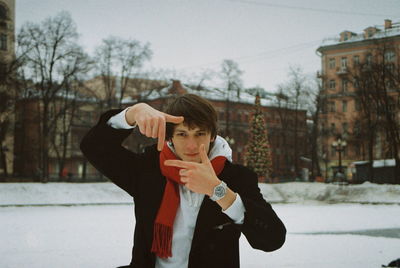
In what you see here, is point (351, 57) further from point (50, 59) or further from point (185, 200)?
point (50, 59)

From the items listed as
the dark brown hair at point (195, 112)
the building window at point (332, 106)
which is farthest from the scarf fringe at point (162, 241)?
the building window at point (332, 106)

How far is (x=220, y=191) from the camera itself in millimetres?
1703

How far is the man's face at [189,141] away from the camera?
1904 millimetres

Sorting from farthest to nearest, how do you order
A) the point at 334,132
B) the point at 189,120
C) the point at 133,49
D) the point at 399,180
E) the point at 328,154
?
1. the point at 328,154
2. the point at 133,49
3. the point at 334,132
4. the point at 399,180
5. the point at 189,120

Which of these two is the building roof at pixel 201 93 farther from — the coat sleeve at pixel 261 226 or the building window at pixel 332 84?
the coat sleeve at pixel 261 226

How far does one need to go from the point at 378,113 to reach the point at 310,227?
3000 mm

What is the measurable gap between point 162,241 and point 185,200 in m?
0.19

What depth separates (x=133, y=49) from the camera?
25.0m

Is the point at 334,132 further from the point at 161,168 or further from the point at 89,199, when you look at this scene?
the point at 161,168

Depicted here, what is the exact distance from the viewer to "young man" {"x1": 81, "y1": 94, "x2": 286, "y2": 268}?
1836mm

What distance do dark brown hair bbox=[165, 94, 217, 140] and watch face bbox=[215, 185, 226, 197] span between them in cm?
31

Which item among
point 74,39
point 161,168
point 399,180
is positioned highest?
point 74,39

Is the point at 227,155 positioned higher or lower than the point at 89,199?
higher

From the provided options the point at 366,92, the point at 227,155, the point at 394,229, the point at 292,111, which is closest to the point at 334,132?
the point at 292,111
